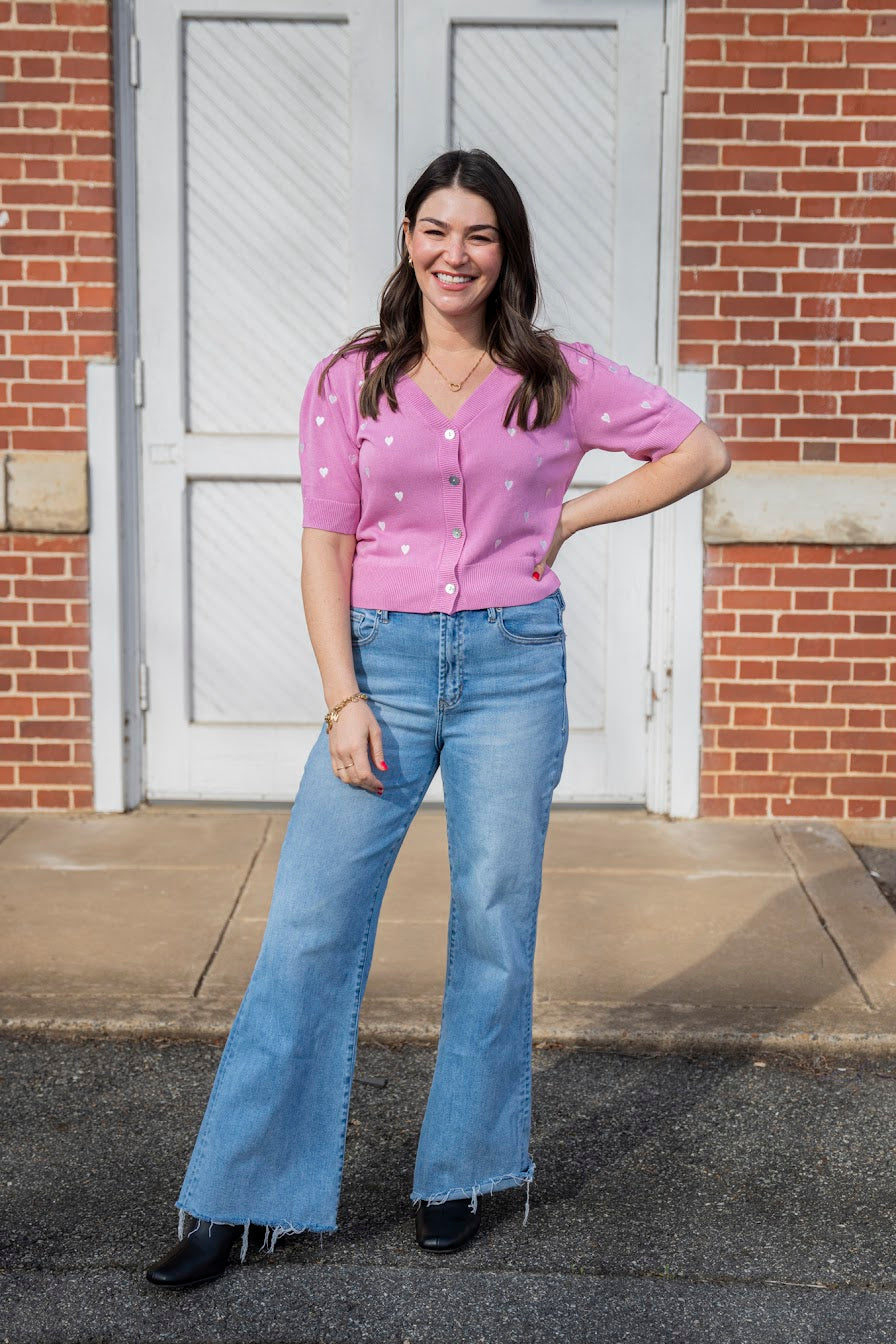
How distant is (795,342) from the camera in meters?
5.35

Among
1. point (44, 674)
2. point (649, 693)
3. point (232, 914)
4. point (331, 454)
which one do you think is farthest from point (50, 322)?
point (331, 454)

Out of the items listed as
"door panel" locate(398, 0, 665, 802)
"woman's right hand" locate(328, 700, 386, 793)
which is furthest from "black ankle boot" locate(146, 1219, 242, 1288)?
"door panel" locate(398, 0, 665, 802)

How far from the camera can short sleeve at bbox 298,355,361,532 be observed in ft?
8.64

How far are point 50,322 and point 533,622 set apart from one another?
3.28 m

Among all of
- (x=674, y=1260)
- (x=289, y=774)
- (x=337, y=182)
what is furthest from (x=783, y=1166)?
(x=337, y=182)

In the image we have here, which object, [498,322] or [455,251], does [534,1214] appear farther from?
[455,251]

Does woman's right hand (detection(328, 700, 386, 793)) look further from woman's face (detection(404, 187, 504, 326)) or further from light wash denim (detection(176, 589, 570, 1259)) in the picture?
woman's face (detection(404, 187, 504, 326))

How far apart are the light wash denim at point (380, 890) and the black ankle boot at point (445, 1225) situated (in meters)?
0.21

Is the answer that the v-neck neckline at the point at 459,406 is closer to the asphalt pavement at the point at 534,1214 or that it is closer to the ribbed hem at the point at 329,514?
the ribbed hem at the point at 329,514

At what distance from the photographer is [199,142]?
5.36 m

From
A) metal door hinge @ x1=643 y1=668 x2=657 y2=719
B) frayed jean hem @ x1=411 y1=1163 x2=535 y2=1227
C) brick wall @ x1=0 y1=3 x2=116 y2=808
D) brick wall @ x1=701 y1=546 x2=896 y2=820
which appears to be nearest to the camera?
frayed jean hem @ x1=411 y1=1163 x2=535 y2=1227

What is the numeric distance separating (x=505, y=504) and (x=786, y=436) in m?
2.98

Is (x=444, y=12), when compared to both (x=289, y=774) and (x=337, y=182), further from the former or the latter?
(x=289, y=774)

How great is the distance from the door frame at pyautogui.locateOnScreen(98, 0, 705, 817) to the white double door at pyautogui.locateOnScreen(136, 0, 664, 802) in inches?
1.8
